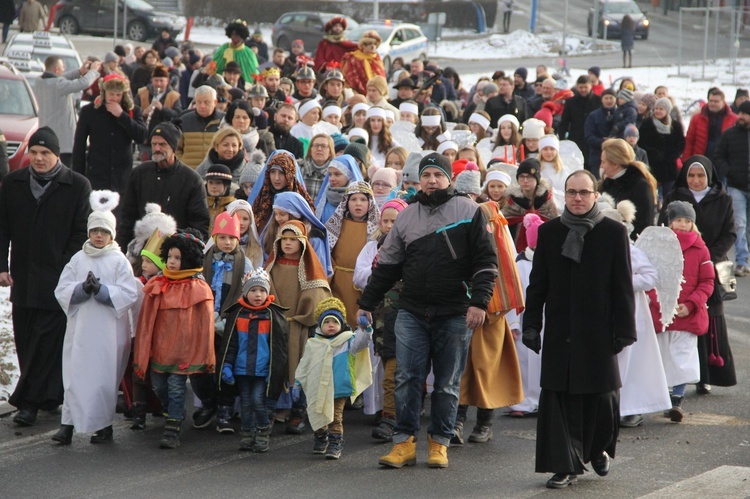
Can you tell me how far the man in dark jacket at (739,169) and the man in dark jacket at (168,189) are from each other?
8.46m

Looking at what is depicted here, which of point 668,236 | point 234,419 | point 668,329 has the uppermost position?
point 668,236

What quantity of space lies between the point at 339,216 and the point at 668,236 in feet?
8.34

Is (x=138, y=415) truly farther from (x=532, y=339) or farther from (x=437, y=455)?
(x=532, y=339)

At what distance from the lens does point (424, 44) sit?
40156 mm

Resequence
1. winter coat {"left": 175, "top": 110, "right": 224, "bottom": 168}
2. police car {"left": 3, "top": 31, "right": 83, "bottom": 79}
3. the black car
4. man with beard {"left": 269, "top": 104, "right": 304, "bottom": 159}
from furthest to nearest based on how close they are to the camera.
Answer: the black car, police car {"left": 3, "top": 31, "right": 83, "bottom": 79}, man with beard {"left": 269, "top": 104, "right": 304, "bottom": 159}, winter coat {"left": 175, "top": 110, "right": 224, "bottom": 168}

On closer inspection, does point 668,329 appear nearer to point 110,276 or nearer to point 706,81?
point 110,276

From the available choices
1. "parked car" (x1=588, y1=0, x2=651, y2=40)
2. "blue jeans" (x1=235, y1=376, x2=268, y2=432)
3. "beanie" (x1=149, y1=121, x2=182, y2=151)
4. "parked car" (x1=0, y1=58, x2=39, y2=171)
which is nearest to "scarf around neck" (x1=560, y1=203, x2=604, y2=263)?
"blue jeans" (x1=235, y1=376, x2=268, y2=432)

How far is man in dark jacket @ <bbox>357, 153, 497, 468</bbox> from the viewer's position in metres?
8.12

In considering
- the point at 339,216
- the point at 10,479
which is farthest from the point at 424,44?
the point at 10,479

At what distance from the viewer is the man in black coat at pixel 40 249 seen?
933 centimetres

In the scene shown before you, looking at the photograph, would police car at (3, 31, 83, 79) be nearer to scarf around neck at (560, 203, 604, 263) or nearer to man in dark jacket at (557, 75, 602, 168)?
man in dark jacket at (557, 75, 602, 168)

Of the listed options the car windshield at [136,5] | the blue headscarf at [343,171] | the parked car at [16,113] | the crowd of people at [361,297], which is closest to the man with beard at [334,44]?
the parked car at [16,113]

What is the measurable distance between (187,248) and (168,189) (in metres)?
1.54

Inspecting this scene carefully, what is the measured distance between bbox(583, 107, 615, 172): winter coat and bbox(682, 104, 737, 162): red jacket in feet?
3.78
